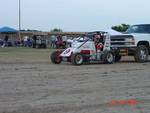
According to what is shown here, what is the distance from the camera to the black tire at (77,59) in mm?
21375

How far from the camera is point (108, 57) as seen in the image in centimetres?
2278

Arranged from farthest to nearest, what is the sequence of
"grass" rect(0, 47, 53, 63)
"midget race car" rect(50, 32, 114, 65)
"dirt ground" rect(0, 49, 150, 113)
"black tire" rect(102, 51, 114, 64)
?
1. "grass" rect(0, 47, 53, 63)
2. "black tire" rect(102, 51, 114, 64)
3. "midget race car" rect(50, 32, 114, 65)
4. "dirt ground" rect(0, 49, 150, 113)

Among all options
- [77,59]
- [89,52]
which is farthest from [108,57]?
[77,59]

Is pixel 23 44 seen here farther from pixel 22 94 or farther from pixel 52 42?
pixel 22 94

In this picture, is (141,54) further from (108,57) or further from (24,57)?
(24,57)

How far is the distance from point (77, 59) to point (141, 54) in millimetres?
4300

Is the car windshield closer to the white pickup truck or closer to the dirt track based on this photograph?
the white pickup truck

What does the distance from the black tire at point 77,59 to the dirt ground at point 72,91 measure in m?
3.57

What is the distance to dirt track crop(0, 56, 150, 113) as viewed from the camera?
10008mm

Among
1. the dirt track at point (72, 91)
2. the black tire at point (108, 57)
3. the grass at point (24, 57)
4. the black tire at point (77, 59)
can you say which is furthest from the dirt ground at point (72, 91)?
the grass at point (24, 57)

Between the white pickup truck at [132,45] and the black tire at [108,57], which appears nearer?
the black tire at [108,57]

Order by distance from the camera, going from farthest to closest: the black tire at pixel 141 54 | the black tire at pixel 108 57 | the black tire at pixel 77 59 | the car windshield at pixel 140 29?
the car windshield at pixel 140 29 → the black tire at pixel 141 54 → the black tire at pixel 108 57 → the black tire at pixel 77 59

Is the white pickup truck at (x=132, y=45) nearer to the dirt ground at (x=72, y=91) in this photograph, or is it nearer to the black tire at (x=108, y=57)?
the black tire at (x=108, y=57)

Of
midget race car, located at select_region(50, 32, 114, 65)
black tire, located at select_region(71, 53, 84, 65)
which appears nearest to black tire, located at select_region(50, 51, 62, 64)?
midget race car, located at select_region(50, 32, 114, 65)
